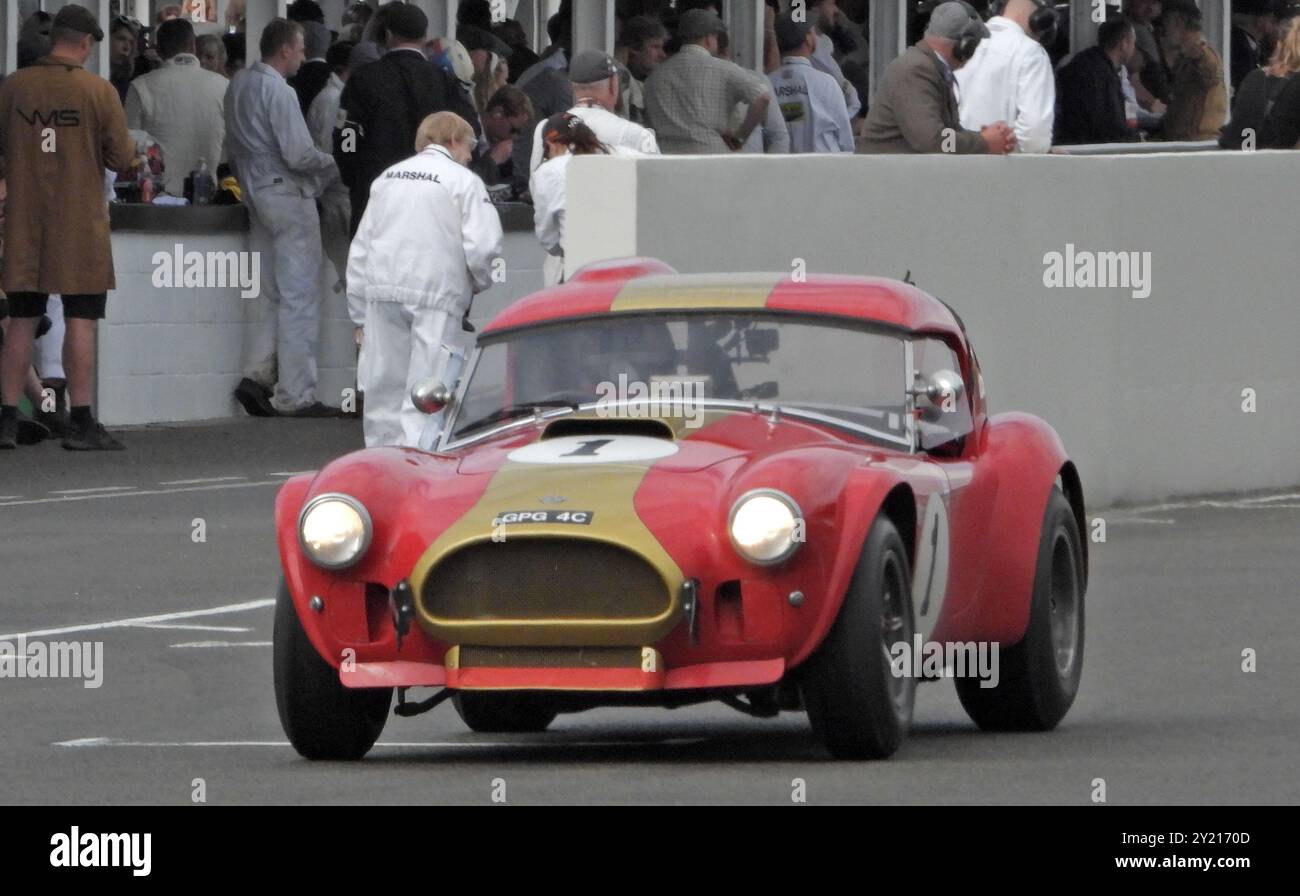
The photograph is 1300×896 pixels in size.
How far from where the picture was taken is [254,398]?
69.4 ft

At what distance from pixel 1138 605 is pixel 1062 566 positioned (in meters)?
3.14

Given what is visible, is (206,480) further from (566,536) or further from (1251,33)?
(1251,33)

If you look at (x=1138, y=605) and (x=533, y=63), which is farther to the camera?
(x=533, y=63)

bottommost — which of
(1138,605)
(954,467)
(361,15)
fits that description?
(1138,605)

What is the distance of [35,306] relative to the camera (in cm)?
1850

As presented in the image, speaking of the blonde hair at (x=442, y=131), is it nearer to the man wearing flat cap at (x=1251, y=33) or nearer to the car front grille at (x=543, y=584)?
the car front grille at (x=543, y=584)

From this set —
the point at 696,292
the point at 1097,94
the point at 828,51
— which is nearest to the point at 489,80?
the point at 828,51

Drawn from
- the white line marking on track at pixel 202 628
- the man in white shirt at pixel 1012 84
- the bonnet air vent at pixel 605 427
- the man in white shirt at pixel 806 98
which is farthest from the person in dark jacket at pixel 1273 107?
the bonnet air vent at pixel 605 427

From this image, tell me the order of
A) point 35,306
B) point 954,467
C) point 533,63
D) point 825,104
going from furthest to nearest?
1. point 533,63
2. point 825,104
3. point 35,306
4. point 954,467

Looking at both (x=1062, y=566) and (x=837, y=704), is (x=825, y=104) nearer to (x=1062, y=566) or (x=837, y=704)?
(x=1062, y=566)

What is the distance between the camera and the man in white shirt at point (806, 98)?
22.3 m

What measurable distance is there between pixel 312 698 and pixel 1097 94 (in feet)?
49.1

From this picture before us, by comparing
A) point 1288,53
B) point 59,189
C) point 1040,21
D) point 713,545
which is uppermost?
point 1040,21
